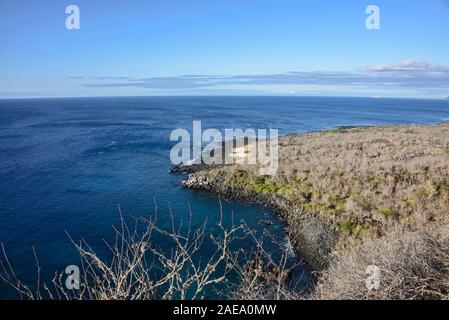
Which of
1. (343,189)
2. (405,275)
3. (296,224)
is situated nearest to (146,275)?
(405,275)

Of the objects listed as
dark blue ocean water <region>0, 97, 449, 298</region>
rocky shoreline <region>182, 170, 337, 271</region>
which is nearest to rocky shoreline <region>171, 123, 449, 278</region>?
rocky shoreline <region>182, 170, 337, 271</region>

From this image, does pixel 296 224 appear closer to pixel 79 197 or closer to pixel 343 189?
pixel 343 189

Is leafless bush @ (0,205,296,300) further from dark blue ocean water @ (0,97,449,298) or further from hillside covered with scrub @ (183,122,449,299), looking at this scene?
dark blue ocean water @ (0,97,449,298)

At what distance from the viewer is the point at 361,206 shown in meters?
27.2

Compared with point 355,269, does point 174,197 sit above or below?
below

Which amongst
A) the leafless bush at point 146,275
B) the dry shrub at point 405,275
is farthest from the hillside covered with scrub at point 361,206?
the leafless bush at point 146,275

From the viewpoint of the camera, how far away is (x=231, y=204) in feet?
112

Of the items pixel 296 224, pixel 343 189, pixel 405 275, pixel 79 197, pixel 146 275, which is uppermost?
pixel 146 275

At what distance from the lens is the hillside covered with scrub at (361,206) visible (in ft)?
33.2

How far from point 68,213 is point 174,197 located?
980 cm

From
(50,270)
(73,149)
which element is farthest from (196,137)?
(50,270)

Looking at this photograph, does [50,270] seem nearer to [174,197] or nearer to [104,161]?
[174,197]

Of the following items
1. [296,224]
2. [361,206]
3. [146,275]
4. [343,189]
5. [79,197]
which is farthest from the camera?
[79,197]
